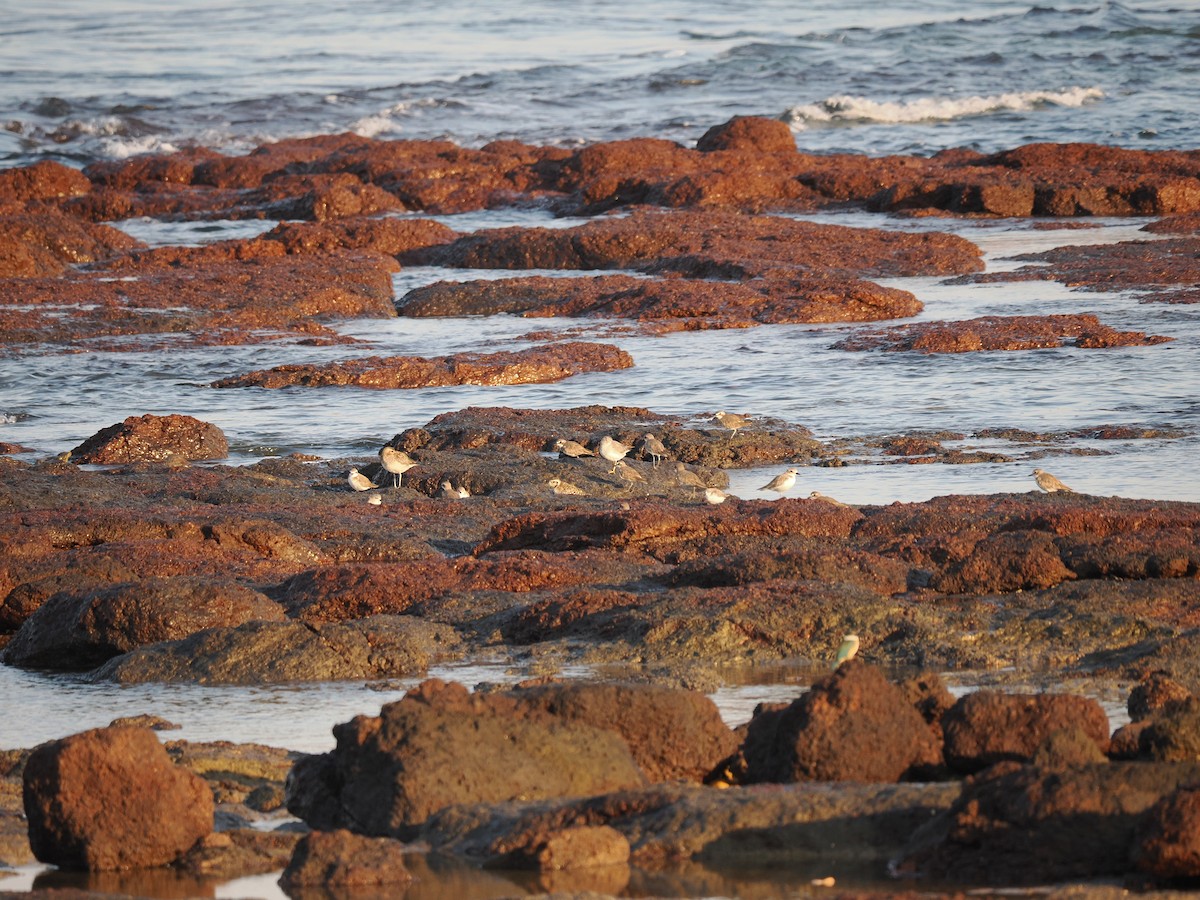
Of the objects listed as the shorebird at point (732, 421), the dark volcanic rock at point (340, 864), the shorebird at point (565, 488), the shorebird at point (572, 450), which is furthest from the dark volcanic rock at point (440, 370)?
the dark volcanic rock at point (340, 864)

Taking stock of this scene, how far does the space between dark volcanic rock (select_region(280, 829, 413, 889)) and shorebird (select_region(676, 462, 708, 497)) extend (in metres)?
6.20

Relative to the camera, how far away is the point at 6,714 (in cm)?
630

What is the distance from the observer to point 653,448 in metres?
11.0

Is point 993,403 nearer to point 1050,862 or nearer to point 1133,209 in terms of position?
point 1050,862

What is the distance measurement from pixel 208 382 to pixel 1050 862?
12.0m

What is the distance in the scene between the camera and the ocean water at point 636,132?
425 inches

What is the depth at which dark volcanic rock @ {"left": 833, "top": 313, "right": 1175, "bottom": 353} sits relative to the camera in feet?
48.2

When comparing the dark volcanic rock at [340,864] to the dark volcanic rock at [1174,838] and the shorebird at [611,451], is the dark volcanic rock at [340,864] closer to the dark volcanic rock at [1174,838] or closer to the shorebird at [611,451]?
the dark volcanic rock at [1174,838]

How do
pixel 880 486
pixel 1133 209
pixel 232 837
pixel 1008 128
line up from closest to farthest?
pixel 232 837
pixel 880 486
pixel 1133 209
pixel 1008 128

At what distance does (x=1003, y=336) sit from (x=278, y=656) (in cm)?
973

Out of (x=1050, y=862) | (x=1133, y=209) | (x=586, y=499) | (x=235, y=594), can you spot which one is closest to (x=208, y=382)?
(x=586, y=499)

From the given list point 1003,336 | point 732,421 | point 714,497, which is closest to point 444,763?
point 714,497

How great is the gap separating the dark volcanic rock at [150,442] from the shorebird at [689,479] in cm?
331

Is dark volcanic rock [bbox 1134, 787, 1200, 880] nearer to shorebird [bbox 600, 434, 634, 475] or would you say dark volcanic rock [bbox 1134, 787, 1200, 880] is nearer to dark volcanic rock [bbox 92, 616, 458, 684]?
dark volcanic rock [bbox 92, 616, 458, 684]
